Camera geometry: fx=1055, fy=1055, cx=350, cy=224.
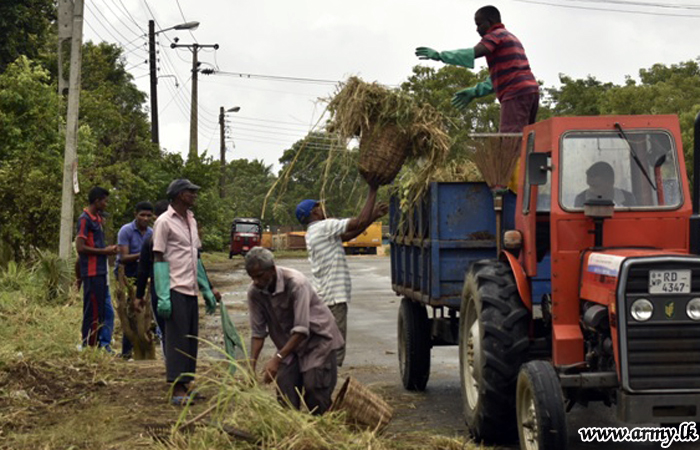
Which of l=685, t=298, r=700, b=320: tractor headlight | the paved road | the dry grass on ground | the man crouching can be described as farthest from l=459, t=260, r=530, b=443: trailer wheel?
l=685, t=298, r=700, b=320: tractor headlight

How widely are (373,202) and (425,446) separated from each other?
9.02 feet

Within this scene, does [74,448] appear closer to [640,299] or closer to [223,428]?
[223,428]

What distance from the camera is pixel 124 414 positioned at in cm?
898

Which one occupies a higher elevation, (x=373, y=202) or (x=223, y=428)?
(x=373, y=202)

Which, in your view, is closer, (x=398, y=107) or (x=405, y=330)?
(x=398, y=107)

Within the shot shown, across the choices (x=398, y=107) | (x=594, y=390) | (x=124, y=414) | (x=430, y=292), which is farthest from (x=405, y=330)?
(x=594, y=390)

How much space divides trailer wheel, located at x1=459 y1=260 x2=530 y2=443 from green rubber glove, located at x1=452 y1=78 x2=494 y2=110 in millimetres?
2625

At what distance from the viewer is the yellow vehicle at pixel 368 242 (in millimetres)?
61094

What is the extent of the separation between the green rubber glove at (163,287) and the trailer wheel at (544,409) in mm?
3694

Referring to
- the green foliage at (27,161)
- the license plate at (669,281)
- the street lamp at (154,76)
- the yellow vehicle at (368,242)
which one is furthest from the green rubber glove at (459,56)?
the yellow vehicle at (368,242)

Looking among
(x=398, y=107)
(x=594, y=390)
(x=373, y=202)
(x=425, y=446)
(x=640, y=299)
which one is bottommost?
(x=425, y=446)

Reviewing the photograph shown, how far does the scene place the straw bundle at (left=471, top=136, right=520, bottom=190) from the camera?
9.02 metres

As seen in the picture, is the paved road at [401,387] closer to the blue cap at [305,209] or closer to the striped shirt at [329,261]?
the striped shirt at [329,261]

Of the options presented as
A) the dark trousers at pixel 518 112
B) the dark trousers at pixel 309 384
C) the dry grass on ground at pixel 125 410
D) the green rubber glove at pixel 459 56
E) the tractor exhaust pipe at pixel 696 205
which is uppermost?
the green rubber glove at pixel 459 56
